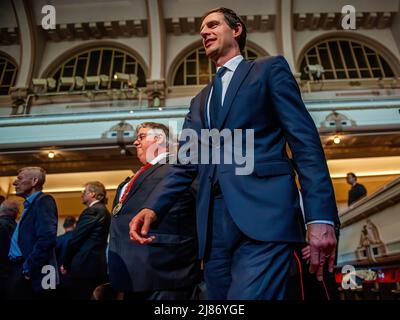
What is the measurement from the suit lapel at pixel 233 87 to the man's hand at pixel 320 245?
46 cm

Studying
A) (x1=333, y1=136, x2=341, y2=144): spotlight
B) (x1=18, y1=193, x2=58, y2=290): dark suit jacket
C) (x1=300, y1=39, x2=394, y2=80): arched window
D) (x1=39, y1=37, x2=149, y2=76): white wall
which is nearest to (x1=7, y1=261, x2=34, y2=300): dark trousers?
(x1=18, y1=193, x2=58, y2=290): dark suit jacket

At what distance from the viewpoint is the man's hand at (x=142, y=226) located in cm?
103

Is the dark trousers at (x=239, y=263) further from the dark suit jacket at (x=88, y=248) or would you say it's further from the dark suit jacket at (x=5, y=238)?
the dark suit jacket at (x=5, y=238)

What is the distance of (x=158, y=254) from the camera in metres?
1.74

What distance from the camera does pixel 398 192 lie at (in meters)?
3.29

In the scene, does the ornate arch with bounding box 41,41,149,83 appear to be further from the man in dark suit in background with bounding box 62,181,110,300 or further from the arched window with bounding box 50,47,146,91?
the man in dark suit in background with bounding box 62,181,110,300

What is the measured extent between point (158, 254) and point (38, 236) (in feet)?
3.94

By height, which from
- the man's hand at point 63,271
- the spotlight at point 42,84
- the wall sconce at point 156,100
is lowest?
the man's hand at point 63,271

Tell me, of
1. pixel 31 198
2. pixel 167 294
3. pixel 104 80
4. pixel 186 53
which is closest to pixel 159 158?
pixel 167 294

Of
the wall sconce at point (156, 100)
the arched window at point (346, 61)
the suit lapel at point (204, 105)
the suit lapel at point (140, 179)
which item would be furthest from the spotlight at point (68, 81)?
the suit lapel at point (204, 105)

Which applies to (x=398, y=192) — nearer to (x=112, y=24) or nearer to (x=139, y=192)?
(x=139, y=192)

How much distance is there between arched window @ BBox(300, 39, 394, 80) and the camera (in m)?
8.84

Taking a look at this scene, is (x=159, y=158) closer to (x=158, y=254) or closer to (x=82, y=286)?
(x=158, y=254)

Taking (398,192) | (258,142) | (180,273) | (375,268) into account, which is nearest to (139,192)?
(180,273)
